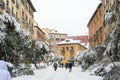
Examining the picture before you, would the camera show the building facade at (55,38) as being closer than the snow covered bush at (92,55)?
No

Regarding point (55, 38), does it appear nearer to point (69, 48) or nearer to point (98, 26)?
point (69, 48)

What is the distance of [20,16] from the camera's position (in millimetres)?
51656

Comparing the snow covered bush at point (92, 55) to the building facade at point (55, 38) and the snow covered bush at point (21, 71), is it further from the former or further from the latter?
the building facade at point (55, 38)

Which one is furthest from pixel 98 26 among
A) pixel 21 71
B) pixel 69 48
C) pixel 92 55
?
pixel 69 48

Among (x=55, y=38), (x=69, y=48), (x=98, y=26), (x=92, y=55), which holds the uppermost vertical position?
(x=55, y=38)

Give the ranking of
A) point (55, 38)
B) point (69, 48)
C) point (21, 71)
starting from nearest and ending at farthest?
point (21, 71) < point (69, 48) < point (55, 38)

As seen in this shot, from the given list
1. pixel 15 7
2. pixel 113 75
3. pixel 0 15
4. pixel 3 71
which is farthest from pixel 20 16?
pixel 3 71

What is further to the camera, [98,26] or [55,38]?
[55,38]

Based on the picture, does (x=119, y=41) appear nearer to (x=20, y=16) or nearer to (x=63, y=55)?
(x=20, y=16)

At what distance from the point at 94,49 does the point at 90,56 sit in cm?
98

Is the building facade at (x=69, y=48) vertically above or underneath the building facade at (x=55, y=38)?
underneath

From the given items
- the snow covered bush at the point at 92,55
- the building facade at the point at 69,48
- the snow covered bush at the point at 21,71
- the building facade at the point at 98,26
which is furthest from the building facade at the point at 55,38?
the snow covered bush at the point at 21,71

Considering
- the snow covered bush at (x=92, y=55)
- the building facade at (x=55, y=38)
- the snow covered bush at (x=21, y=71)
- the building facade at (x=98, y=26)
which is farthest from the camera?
the building facade at (x=55, y=38)

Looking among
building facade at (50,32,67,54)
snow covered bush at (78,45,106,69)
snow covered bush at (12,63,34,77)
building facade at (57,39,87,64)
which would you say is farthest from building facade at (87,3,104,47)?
building facade at (50,32,67,54)
